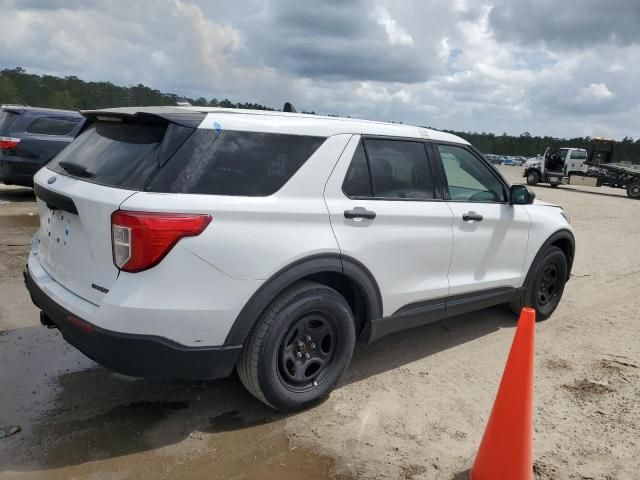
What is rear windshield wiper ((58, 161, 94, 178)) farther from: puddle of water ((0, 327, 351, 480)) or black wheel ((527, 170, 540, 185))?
black wheel ((527, 170, 540, 185))

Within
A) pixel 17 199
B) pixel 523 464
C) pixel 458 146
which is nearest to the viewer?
pixel 523 464

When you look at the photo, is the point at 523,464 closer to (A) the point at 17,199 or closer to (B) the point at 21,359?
(B) the point at 21,359

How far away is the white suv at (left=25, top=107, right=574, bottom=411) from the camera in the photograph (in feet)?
8.59

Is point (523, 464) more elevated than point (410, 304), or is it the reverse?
point (410, 304)

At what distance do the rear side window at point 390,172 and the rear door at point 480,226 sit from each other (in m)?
0.23

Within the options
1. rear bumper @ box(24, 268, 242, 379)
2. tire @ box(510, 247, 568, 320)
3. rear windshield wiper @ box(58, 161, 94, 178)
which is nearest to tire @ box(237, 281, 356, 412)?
rear bumper @ box(24, 268, 242, 379)

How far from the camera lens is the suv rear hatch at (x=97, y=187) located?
269 cm

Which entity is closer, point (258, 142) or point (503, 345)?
point (258, 142)

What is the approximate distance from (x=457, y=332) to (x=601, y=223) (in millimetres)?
10062

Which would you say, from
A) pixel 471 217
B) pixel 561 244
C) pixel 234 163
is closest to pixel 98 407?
pixel 234 163

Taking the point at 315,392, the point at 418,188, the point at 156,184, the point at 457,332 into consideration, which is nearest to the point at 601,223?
the point at 457,332

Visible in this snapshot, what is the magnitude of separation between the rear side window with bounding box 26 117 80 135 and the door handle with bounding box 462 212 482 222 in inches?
376

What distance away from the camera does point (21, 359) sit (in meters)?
3.84

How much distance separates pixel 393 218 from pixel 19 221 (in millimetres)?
7570
